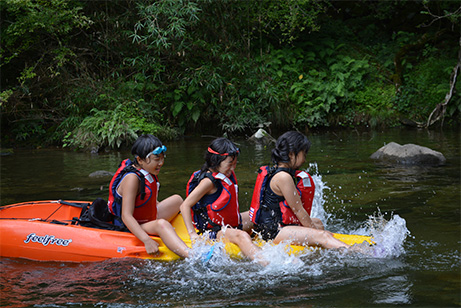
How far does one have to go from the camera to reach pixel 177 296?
3391 mm

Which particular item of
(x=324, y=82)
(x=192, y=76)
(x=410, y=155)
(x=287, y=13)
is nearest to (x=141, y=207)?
A: (x=410, y=155)

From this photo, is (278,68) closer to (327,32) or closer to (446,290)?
(327,32)

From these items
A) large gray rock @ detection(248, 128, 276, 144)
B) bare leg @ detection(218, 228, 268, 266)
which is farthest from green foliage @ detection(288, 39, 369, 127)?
bare leg @ detection(218, 228, 268, 266)

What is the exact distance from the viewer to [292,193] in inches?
154

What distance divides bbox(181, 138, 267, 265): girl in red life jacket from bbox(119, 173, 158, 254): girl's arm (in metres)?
0.34

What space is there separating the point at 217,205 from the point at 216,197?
0.23 feet

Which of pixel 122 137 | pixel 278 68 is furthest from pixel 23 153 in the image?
pixel 278 68

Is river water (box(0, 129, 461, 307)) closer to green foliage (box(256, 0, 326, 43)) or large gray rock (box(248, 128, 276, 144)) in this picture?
large gray rock (box(248, 128, 276, 144))

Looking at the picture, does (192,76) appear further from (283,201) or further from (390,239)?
(390,239)

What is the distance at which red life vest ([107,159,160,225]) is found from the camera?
164 inches

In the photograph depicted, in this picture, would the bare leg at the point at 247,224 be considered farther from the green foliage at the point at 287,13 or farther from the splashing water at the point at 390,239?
the green foliage at the point at 287,13

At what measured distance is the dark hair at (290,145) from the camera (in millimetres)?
3938

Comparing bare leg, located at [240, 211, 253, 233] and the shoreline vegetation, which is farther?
the shoreline vegetation

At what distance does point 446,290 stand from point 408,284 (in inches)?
9.8
